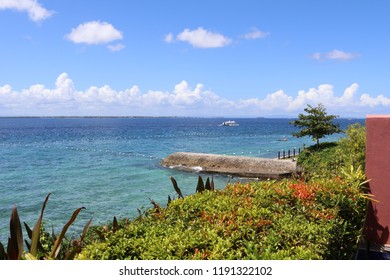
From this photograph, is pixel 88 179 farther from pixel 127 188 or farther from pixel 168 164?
pixel 168 164

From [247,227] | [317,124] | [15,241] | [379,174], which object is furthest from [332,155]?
[15,241]

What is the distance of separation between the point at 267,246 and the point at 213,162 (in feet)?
116

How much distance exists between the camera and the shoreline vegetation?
14.2 feet

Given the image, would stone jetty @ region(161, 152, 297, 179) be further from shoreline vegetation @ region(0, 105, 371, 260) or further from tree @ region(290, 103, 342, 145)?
shoreline vegetation @ region(0, 105, 371, 260)

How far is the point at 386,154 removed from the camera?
7.84m

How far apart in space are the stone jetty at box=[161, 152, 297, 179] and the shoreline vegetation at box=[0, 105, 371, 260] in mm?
26515

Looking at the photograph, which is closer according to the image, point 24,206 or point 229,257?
point 229,257

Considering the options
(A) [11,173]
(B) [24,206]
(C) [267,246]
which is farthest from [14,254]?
(A) [11,173]

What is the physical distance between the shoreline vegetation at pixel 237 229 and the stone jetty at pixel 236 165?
26.5 m

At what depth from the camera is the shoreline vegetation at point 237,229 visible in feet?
14.2

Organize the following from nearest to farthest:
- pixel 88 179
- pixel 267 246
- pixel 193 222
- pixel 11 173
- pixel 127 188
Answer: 1. pixel 267 246
2. pixel 193 222
3. pixel 127 188
4. pixel 88 179
5. pixel 11 173

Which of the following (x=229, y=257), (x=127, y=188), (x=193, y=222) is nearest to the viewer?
(x=229, y=257)

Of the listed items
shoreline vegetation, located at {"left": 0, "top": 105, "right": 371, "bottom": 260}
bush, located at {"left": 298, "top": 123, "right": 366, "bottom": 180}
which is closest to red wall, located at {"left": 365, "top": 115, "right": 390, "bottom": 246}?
shoreline vegetation, located at {"left": 0, "top": 105, "right": 371, "bottom": 260}
